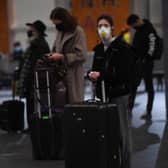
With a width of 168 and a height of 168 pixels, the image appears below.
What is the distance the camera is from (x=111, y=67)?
6473 millimetres

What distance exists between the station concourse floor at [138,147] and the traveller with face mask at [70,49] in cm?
103

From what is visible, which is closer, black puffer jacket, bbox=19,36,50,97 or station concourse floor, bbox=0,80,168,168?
station concourse floor, bbox=0,80,168,168

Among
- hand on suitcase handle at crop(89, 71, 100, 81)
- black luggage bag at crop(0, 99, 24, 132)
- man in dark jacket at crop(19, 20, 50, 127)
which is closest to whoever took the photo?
hand on suitcase handle at crop(89, 71, 100, 81)

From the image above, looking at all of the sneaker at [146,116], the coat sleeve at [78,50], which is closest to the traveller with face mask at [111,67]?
the coat sleeve at [78,50]

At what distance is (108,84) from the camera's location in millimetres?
6512

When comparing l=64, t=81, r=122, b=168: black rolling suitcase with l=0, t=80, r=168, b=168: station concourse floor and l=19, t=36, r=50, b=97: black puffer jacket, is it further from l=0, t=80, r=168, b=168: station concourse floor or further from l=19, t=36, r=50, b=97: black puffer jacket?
l=19, t=36, r=50, b=97: black puffer jacket

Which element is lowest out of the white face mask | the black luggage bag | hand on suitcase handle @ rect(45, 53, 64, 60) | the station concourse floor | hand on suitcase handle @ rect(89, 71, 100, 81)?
the station concourse floor

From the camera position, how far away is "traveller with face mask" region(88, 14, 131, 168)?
21.0ft

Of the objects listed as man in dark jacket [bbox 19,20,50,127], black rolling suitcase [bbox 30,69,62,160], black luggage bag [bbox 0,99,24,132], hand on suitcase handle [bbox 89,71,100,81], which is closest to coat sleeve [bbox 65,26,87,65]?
black rolling suitcase [bbox 30,69,62,160]

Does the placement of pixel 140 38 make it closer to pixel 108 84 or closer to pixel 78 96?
pixel 78 96

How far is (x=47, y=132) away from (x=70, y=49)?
3.93 feet

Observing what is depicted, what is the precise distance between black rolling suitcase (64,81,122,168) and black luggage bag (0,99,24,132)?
13.0 ft

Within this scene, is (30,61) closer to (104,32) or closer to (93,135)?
(104,32)

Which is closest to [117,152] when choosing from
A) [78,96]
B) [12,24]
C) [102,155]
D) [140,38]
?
[102,155]
